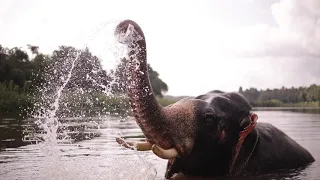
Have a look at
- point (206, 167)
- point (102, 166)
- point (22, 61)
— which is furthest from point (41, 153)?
point (22, 61)

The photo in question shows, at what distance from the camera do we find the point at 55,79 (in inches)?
1427

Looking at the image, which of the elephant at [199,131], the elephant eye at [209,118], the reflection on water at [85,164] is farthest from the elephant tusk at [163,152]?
the reflection on water at [85,164]

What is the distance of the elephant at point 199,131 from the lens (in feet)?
14.9

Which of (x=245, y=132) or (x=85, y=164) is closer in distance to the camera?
(x=245, y=132)

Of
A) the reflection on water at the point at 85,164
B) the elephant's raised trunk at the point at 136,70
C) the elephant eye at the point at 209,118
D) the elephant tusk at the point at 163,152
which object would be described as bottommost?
the reflection on water at the point at 85,164

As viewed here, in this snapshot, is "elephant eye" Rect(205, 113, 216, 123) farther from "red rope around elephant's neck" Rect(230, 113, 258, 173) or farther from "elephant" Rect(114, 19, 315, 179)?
"red rope around elephant's neck" Rect(230, 113, 258, 173)

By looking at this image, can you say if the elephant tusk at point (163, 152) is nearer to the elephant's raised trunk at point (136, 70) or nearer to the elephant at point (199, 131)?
the elephant at point (199, 131)

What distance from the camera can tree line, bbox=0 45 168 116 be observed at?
6.27 metres

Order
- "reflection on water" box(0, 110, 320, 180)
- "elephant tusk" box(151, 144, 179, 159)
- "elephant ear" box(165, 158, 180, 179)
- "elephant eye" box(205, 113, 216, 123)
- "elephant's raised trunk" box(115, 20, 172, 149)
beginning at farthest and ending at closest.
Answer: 1. "reflection on water" box(0, 110, 320, 180)
2. "elephant ear" box(165, 158, 180, 179)
3. "elephant eye" box(205, 113, 216, 123)
4. "elephant tusk" box(151, 144, 179, 159)
5. "elephant's raised trunk" box(115, 20, 172, 149)

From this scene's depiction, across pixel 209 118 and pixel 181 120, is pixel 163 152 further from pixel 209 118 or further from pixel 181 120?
pixel 209 118

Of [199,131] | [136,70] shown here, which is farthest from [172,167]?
[136,70]

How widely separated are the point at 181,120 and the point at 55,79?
105ft

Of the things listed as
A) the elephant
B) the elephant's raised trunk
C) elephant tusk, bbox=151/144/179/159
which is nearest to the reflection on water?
the elephant

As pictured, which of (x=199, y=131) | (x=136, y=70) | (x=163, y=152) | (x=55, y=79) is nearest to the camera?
(x=136, y=70)
